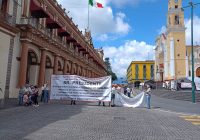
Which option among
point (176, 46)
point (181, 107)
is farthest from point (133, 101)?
point (176, 46)

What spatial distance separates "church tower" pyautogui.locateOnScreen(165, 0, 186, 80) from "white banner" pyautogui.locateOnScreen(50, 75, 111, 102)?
49.5 metres

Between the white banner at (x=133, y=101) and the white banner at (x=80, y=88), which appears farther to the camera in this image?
the white banner at (x=133, y=101)

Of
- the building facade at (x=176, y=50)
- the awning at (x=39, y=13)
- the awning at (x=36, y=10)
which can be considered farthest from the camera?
the building facade at (x=176, y=50)

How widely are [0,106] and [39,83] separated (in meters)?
11.7

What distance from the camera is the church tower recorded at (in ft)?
218

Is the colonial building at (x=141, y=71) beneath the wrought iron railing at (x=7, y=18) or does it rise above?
above

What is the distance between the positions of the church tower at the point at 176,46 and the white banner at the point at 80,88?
49.5 m

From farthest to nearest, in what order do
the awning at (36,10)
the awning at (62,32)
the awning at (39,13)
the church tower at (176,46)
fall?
the church tower at (176,46)
the awning at (62,32)
the awning at (39,13)
the awning at (36,10)

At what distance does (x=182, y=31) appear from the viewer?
6769 centimetres

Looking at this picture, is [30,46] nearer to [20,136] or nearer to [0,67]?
[0,67]

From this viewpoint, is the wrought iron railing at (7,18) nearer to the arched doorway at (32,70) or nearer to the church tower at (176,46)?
the arched doorway at (32,70)

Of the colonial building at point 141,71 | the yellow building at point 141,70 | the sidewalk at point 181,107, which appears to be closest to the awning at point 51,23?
the sidewalk at point 181,107

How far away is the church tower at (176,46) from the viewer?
66312mm

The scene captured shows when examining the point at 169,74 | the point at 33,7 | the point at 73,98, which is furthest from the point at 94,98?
the point at 169,74
